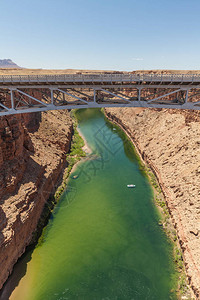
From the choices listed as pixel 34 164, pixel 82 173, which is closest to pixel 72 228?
pixel 34 164

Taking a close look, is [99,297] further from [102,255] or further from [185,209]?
[185,209]

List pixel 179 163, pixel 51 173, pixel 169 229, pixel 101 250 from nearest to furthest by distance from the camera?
pixel 101 250 → pixel 169 229 → pixel 51 173 → pixel 179 163

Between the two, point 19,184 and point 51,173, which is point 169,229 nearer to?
point 51,173

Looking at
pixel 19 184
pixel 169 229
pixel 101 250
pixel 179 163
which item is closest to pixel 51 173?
pixel 19 184

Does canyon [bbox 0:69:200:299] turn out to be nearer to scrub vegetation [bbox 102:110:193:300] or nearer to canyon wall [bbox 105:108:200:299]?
canyon wall [bbox 105:108:200:299]

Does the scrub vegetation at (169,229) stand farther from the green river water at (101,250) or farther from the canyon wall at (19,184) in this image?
the canyon wall at (19,184)

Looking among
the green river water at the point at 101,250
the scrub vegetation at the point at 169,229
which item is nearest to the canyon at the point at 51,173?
the scrub vegetation at the point at 169,229

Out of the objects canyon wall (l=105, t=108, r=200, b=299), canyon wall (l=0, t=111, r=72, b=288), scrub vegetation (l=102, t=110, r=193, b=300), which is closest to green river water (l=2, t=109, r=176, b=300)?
scrub vegetation (l=102, t=110, r=193, b=300)
